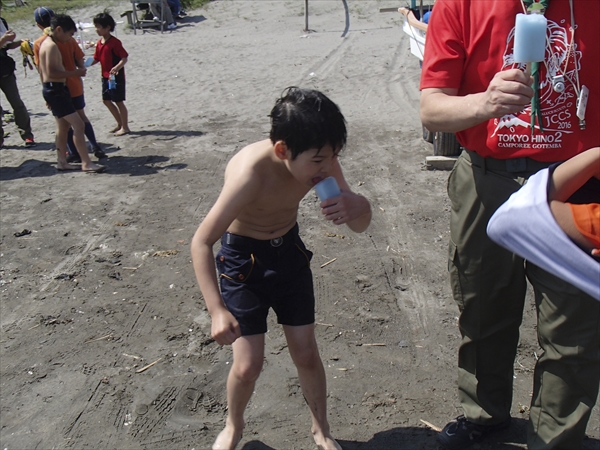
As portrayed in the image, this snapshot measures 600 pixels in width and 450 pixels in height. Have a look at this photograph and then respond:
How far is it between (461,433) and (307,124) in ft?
5.43

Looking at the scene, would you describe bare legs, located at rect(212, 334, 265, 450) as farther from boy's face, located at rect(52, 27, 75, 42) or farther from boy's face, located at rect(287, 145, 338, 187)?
boy's face, located at rect(52, 27, 75, 42)

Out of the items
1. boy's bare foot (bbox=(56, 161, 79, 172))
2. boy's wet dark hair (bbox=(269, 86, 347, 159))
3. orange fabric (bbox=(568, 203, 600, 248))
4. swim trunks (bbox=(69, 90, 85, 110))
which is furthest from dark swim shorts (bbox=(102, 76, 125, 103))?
orange fabric (bbox=(568, 203, 600, 248))

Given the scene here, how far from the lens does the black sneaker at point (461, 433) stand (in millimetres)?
2953

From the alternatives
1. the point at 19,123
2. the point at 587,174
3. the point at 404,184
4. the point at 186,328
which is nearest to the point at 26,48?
the point at 19,123

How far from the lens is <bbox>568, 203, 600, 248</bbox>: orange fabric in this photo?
1.84 m

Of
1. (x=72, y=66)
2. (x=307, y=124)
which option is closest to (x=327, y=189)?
(x=307, y=124)

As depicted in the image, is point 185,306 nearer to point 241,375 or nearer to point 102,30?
point 241,375

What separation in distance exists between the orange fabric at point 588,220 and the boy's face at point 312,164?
944 mm

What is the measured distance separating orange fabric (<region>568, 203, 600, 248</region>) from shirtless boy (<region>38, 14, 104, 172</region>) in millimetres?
6568

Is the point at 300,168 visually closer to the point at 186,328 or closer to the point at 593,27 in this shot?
the point at 593,27

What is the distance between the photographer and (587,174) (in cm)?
199

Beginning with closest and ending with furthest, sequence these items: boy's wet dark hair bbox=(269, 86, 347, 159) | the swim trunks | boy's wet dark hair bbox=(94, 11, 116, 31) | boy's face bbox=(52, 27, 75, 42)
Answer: boy's wet dark hair bbox=(269, 86, 347, 159) → boy's face bbox=(52, 27, 75, 42) → the swim trunks → boy's wet dark hair bbox=(94, 11, 116, 31)

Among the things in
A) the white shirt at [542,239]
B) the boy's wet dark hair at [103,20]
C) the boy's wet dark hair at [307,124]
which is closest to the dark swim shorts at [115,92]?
the boy's wet dark hair at [103,20]

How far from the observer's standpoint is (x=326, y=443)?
2934 millimetres
